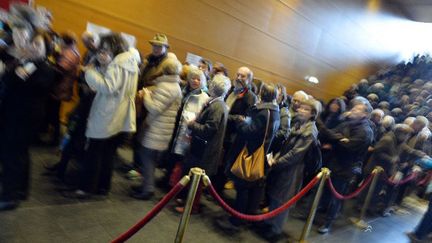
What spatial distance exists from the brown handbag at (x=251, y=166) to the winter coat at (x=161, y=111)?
0.80 meters

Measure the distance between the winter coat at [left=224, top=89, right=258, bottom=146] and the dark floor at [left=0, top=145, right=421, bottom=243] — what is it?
0.86 meters

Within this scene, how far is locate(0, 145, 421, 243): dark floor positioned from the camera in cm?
246

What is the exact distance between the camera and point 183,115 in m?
3.44

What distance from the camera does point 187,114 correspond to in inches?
135

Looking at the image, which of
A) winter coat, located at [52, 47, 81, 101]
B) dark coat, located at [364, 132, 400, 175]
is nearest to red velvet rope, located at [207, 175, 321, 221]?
winter coat, located at [52, 47, 81, 101]

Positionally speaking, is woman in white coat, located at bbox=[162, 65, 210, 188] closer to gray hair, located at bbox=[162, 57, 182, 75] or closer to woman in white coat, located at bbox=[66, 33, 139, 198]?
gray hair, located at bbox=[162, 57, 182, 75]

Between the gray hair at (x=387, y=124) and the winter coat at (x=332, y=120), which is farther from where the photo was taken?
the gray hair at (x=387, y=124)

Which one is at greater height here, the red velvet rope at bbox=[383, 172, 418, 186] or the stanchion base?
the red velvet rope at bbox=[383, 172, 418, 186]

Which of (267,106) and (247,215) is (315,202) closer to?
(247,215)

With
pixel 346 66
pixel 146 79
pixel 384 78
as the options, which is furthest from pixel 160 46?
pixel 384 78

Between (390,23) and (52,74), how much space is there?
40.6ft

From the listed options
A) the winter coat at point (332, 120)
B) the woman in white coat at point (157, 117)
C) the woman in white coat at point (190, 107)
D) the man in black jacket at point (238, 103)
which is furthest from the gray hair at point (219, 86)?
the winter coat at point (332, 120)

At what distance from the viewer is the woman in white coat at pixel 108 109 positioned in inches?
110

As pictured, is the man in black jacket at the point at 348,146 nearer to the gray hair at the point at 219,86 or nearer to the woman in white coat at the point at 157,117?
the gray hair at the point at 219,86
